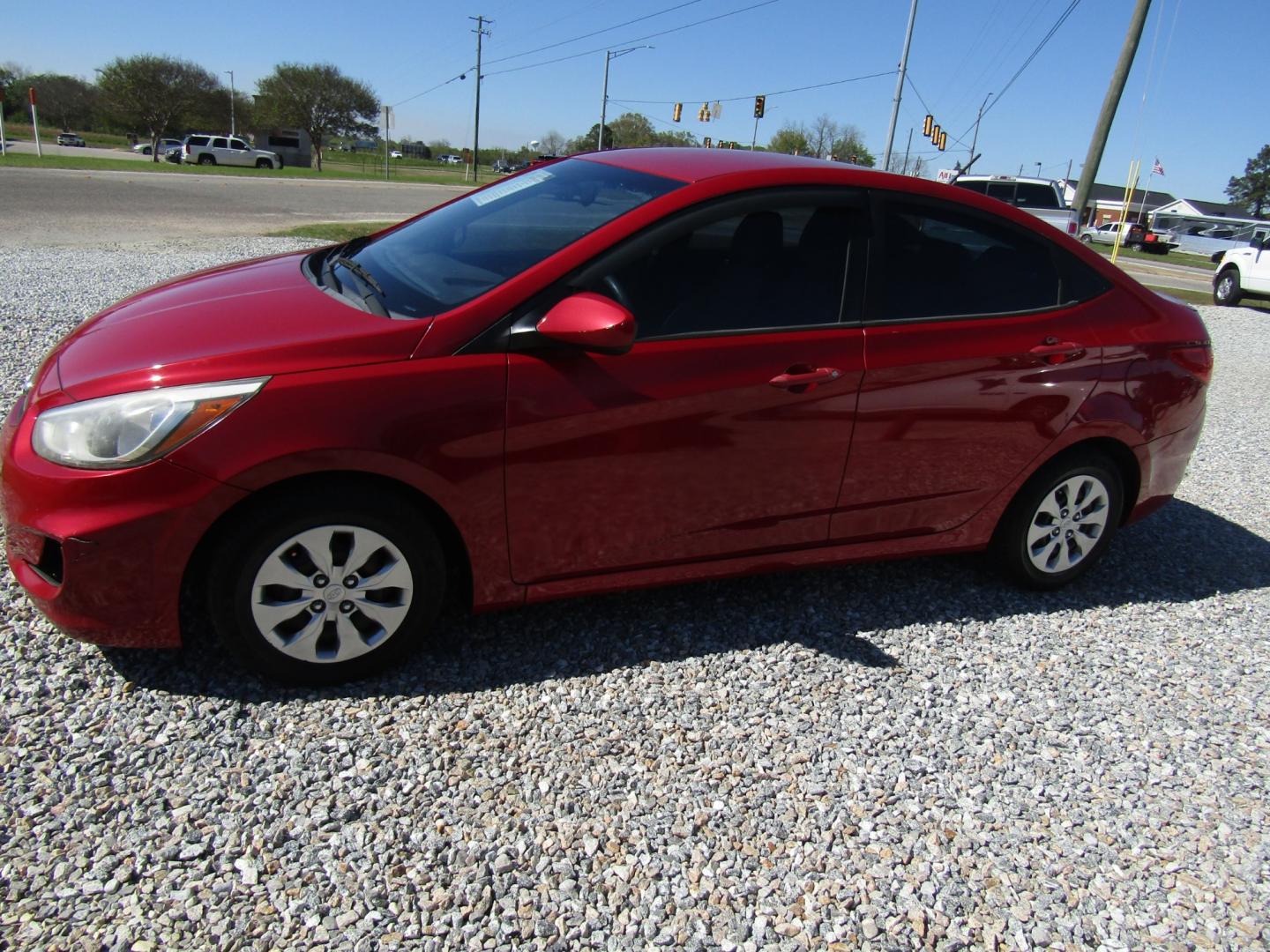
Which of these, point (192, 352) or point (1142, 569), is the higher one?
point (192, 352)

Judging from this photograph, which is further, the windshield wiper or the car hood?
the windshield wiper

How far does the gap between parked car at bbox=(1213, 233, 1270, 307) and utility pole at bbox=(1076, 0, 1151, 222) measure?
3394 millimetres

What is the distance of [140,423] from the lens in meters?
2.46

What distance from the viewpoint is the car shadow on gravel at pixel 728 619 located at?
9.55 feet

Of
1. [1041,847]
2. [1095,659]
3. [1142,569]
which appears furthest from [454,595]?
[1142,569]

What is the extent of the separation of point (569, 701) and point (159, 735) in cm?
122

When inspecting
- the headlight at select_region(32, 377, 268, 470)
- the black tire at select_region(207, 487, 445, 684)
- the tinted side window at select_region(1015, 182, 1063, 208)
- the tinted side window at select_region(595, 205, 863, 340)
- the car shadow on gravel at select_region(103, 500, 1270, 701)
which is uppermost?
the tinted side window at select_region(1015, 182, 1063, 208)

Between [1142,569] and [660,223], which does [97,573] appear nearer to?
[660,223]

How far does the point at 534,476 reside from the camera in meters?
2.84

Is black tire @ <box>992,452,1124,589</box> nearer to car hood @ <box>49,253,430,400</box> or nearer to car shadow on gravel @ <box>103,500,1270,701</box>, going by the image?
car shadow on gravel @ <box>103,500,1270,701</box>

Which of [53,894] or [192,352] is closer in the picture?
[53,894]

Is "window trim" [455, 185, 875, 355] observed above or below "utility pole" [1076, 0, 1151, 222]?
below

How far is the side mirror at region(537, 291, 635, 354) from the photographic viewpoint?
2.67 m

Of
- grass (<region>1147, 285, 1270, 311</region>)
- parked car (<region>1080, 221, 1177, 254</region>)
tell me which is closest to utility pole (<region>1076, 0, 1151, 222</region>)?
grass (<region>1147, 285, 1270, 311</region>)
